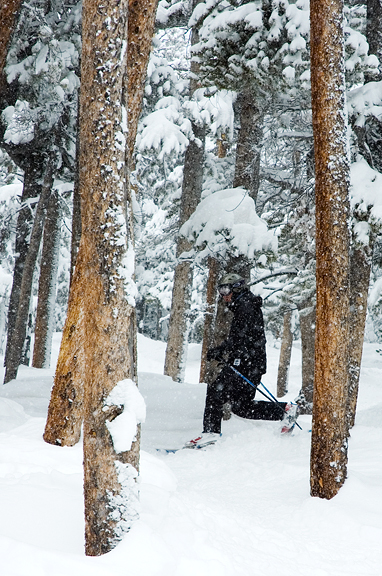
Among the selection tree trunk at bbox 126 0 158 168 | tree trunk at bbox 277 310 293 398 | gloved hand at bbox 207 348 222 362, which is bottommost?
tree trunk at bbox 277 310 293 398

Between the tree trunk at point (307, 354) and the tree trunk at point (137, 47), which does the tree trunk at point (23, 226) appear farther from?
the tree trunk at point (137, 47)

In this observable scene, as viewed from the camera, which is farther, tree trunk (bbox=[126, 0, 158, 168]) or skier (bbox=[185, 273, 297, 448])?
skier (bbox=[185, 273, 297, 448])

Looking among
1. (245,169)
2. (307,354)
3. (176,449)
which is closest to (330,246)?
(176,449)

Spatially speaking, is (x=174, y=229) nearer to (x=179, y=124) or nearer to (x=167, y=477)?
(x=179, y=124)

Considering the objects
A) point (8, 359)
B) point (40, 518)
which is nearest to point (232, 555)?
point (40, 518)

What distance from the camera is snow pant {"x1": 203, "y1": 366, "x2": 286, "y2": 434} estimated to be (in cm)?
680

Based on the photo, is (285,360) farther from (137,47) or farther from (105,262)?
(105,262)

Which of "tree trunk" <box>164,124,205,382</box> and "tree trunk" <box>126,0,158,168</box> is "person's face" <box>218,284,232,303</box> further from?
"tree trunk" <box>164,124,205,382</box>

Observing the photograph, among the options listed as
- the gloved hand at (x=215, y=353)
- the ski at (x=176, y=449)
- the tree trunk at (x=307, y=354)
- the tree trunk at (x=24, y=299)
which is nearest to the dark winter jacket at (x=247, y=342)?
the gloved hand at (x=215, y=353)

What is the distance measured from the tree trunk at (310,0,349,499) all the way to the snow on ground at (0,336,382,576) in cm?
47

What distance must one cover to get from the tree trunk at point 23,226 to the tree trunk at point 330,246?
9.65 meters

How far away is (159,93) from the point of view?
12.3 m

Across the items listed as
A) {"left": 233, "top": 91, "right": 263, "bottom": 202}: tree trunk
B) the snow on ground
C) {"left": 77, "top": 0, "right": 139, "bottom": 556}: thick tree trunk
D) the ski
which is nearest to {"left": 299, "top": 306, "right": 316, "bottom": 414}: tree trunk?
{"left": 233, "top": 91, "right": 263, "bottom": 202}: tree trunk

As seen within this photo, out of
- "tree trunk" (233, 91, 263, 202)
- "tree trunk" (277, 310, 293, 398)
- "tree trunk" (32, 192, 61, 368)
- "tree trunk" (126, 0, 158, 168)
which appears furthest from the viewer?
"tree trunk" (277, 310, 293, 398)
